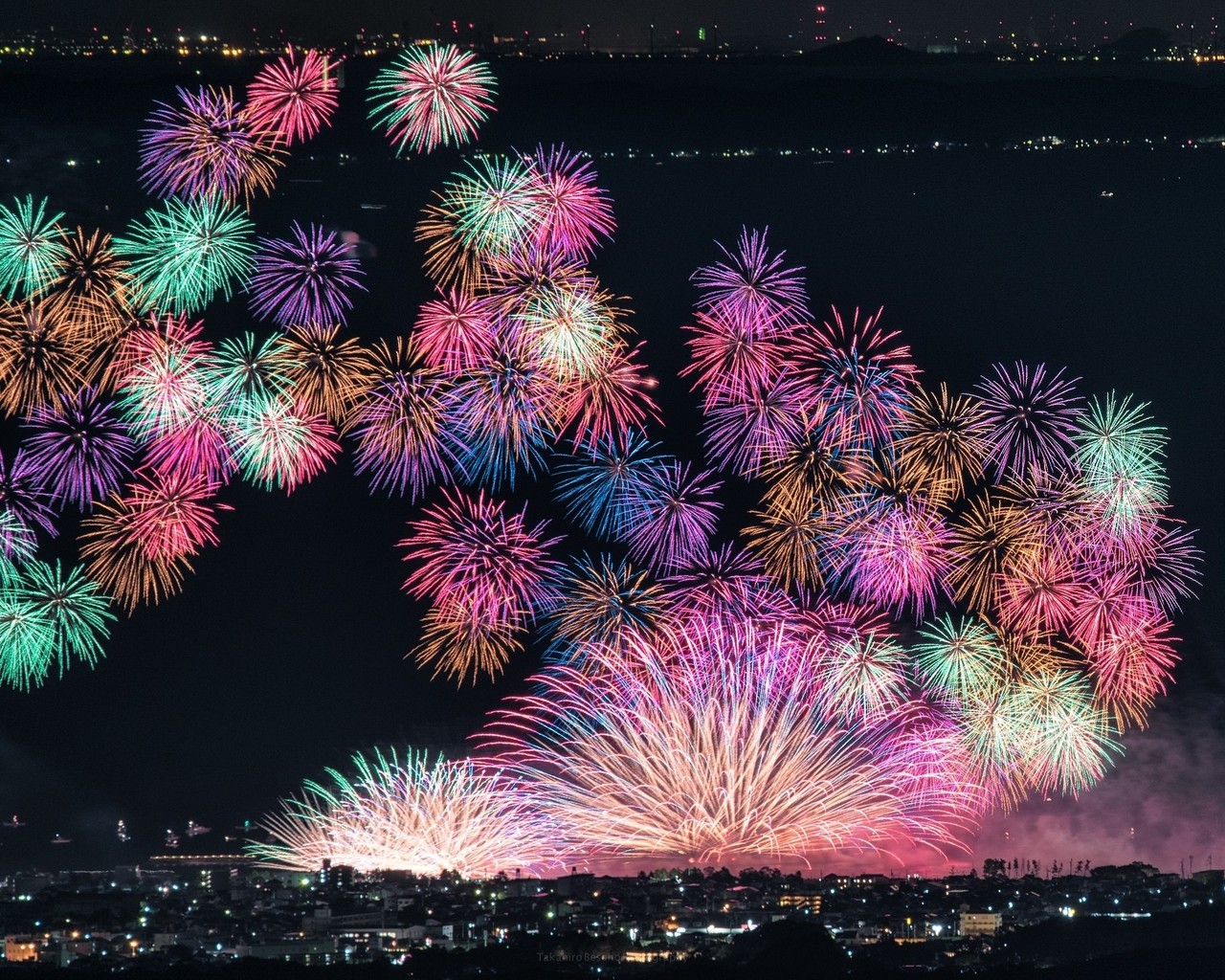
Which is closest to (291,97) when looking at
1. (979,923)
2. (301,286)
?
(301,286)

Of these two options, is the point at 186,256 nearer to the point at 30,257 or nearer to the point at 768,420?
the point at 30,257

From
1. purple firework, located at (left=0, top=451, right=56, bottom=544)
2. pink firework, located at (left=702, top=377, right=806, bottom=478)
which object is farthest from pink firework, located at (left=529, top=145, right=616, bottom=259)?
purple firework, located at (left=0, top=451, right=56, bottom=544)

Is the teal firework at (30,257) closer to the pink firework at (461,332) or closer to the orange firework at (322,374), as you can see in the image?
the orange firework at (322,374)

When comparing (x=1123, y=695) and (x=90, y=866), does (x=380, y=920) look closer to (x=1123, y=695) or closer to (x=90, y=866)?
(x=90, y=866)

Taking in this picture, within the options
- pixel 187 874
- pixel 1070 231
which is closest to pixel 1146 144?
pixel 1070 231

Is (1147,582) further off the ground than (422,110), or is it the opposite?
(422,110)

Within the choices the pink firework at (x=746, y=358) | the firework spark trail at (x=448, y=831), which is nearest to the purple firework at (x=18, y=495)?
the firework spark trail at (x=448, y=831)
